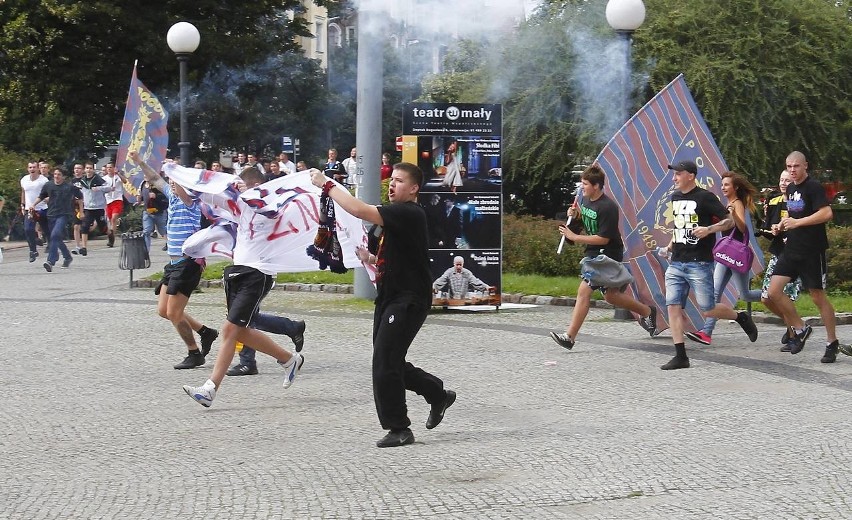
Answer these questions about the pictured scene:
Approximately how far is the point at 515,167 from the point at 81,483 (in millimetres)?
16696

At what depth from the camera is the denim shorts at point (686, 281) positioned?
35.6ft

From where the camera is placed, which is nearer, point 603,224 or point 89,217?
point 603,224

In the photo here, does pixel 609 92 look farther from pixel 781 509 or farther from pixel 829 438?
Answer: pixel 781 509

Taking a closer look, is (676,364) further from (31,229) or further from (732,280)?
(31,229)

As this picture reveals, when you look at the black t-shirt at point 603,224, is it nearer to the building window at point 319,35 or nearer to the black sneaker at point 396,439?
the black sneaker at point 396,439

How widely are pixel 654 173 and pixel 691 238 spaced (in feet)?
5.01

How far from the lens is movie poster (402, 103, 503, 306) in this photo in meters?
14.8

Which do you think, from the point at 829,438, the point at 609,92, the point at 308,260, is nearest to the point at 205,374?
the point at 308,260

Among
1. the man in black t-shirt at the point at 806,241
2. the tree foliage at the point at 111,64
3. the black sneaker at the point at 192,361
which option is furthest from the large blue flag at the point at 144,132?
the tree foliage at the point at 111,64

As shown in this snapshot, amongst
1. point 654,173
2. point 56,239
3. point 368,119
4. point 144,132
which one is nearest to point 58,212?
point 56,239

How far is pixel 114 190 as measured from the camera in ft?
84.2

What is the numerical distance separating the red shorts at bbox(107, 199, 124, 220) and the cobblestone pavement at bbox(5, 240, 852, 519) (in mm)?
13542

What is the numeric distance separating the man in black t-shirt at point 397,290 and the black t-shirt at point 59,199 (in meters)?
14.7

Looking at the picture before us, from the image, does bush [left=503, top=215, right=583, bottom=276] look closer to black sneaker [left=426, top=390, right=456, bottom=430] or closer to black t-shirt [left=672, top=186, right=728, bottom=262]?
black t-shirt [left=672, top=186, right=728, bottom=262]
